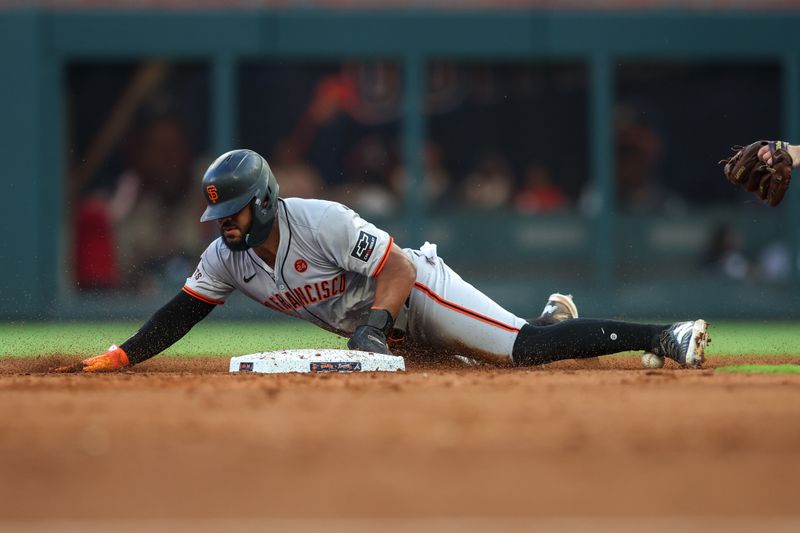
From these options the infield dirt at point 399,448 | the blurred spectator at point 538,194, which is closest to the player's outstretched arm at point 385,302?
the infield dirt at point 399,448

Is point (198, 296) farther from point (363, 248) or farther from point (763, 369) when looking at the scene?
point (763, 369)

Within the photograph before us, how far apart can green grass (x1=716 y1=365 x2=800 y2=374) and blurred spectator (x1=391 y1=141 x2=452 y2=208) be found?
7.84 meters

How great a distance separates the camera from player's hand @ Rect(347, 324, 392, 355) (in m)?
6.38

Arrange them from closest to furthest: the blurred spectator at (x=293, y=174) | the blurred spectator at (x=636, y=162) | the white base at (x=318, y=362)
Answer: the white base at (x=318, y=362) < the blurred spectator at (x=293, y=174) < the blurred spectator at (x=636, y=162)

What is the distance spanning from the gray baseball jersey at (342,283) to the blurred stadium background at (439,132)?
7.08m

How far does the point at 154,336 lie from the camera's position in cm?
668

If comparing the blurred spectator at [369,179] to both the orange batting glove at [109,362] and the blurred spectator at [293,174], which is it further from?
the orange batting glove at [109,362]

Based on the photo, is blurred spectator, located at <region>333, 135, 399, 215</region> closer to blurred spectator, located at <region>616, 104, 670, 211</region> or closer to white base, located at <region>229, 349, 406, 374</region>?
blurred spectator, located at <region>616, 104, 670, 211</region>

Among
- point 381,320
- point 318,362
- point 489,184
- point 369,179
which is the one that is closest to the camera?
point 381,320

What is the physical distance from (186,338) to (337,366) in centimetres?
469

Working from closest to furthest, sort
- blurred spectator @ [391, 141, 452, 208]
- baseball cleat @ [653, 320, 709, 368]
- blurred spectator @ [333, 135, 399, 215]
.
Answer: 1. baseball cleat @ [653, 320, 709, 368]
2. blurred spectator @ [333, 135, 399, 215]
3. blurred spectator @ [391, 141, 452, 208]

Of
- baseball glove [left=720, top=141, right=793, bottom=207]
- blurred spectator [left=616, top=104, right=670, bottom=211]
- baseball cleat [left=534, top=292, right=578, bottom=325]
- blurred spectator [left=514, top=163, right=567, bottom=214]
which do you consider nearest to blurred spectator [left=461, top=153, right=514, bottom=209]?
blurred spectator [left=514, top=163, right=567, bottom=214]

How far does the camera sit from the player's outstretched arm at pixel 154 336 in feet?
21.9

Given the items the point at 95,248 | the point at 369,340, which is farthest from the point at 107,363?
the point at 95,248
